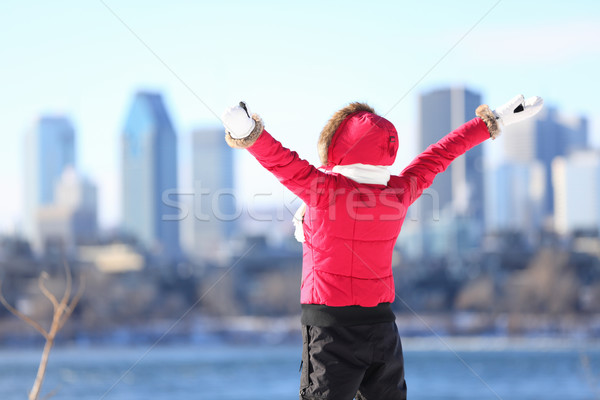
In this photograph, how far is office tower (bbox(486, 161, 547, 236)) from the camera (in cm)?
12119

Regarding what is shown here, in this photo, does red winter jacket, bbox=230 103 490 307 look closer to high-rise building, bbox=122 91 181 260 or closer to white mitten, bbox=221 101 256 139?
white mitten, bbox=221 101 256 139

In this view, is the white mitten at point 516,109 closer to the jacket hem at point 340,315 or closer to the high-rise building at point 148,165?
the jacket hem at point 340,315

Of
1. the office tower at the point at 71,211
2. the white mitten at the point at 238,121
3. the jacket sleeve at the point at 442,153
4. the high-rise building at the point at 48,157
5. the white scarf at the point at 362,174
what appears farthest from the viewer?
the high-rise building at the point at 48,157

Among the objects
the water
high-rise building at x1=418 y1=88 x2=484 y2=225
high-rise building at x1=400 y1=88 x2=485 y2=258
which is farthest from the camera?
high-rise building at x1=418 y1=88 x2=484 y2=225

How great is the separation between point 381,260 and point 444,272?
75016mm

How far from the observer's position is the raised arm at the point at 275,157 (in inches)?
101

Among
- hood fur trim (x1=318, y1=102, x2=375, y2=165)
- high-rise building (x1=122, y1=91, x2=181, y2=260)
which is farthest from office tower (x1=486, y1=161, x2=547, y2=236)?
hood fur trim (x1=318, y1=102, x2=375, y2=165)

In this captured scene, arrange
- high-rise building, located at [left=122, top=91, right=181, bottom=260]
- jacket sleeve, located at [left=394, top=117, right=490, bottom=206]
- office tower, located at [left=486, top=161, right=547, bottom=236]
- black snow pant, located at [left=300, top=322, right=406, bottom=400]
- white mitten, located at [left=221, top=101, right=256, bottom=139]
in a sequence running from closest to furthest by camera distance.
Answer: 1. white mitten, located at [left=221, top=101, right=256, bottom=139]
2. black snow pant, located at [left=300, top=322, right=406, bottom=400]
3. jacket sleeve, located at [left=394, top=117, right=490, bottom=206]
4. office tower, located at [left=486, top=161, right=547, bottom=236]
5. high-rise building, located at [left=122, top=91, right=181, bottom=260]

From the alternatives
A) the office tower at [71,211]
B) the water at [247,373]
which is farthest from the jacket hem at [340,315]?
the office tower at [71,211]

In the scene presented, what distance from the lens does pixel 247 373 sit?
1703 inches

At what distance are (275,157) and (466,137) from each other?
90cm

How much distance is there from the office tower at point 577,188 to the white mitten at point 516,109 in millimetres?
115272

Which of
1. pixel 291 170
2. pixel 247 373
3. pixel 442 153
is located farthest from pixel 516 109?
pixel 247 373

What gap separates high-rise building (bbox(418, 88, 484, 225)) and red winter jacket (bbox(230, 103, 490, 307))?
83.7 m
